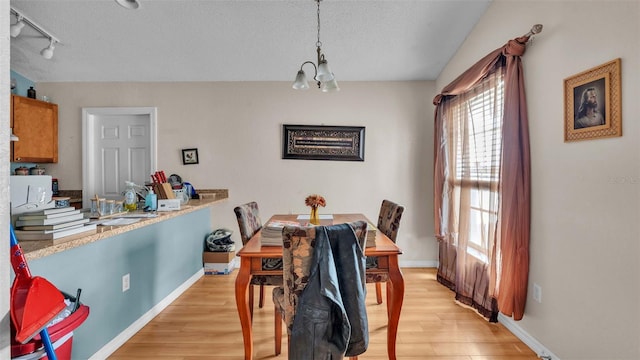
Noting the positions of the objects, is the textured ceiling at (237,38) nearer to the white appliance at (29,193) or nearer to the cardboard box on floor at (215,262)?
the white appliance at (29,193)

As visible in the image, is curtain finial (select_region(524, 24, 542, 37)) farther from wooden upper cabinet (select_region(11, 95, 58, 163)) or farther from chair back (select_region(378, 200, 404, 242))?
wooden upper cabinet (select_region(11, 95, 58, 163))

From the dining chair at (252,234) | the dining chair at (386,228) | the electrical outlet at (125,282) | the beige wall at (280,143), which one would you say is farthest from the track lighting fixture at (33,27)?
the dining chair at (386,228)

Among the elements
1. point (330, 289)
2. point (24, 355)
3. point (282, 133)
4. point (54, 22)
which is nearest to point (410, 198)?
point (282, 133)

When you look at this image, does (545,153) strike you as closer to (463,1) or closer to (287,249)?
(463,1)

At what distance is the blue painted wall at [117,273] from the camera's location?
1.52 metres

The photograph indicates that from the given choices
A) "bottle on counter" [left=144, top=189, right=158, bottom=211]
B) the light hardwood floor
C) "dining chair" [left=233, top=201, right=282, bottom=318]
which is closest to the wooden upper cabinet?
"bottle on counter" [left=144, top=189, right=158, bottom=211]

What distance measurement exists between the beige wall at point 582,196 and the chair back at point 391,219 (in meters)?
0.93

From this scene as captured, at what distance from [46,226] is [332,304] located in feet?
4.72

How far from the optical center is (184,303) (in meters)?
2.47

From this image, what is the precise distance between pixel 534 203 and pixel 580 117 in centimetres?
63

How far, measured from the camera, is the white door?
11.1 feet

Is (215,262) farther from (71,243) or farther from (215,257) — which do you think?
(71,243)

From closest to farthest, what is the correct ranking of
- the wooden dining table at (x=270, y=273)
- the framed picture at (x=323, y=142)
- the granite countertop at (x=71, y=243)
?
the granite countertop at (x=71, y=243), the wooden dining table at (x=270, y=273), the framed picture at (x=323, y=142)

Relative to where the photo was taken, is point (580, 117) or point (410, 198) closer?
point (580, 117)
